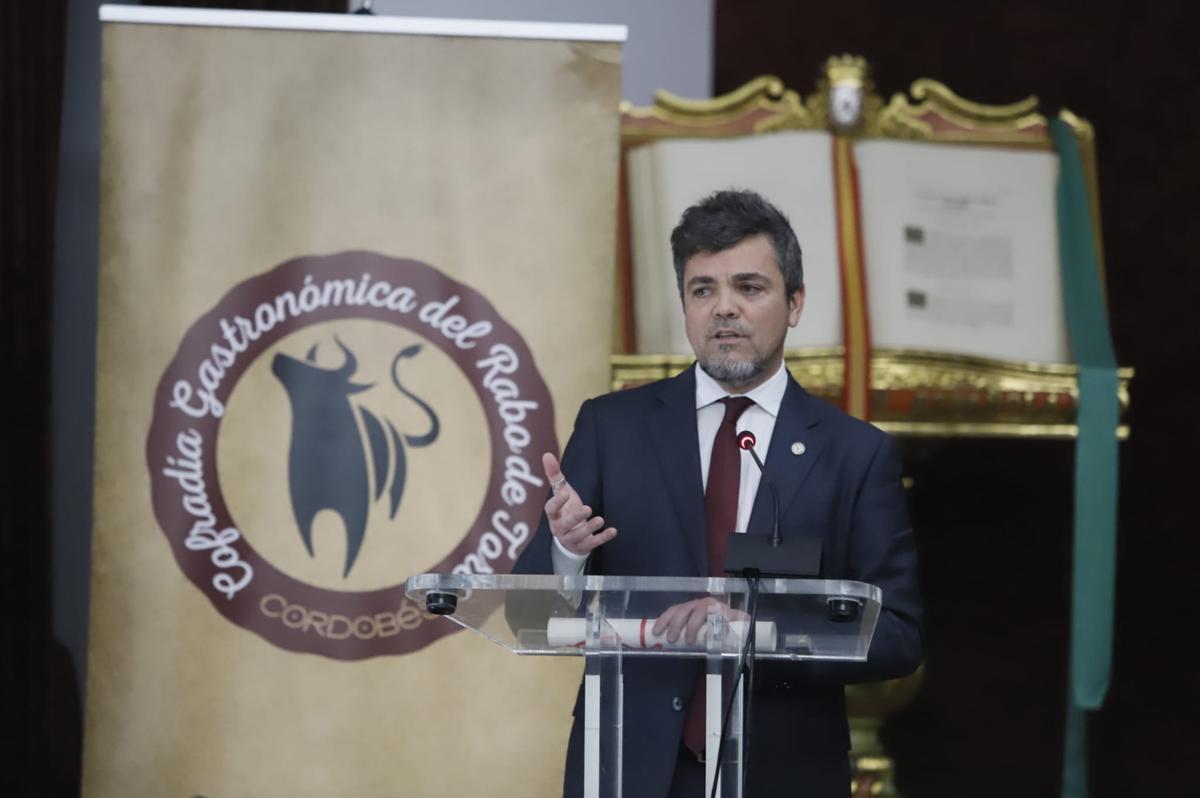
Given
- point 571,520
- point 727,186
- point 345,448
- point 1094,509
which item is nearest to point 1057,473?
point 1094,509

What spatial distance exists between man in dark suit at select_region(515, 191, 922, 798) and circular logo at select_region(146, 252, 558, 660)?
105 cm

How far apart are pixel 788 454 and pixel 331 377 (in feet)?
4.60

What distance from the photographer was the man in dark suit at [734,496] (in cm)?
214

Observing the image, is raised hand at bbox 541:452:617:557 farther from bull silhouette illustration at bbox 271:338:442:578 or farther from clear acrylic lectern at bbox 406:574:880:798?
bull silhouette illustration at bbox 271:338:442:578

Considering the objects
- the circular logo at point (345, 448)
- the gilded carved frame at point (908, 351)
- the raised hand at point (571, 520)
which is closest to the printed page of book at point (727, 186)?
the gilded carved frame at point (908, 351)

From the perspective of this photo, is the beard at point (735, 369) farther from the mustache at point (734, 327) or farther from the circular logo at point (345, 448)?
the circular logo at point (345, 448)

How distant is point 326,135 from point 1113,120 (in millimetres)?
2622

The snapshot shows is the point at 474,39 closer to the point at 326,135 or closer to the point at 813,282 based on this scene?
the point at 326,135

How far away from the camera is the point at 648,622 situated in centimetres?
193

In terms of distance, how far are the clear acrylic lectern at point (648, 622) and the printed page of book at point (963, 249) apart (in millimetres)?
2165

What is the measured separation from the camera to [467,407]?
3441 mm

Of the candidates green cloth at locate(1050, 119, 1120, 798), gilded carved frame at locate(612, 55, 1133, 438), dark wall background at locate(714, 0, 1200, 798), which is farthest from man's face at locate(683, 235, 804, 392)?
dark wall background at locate(714, 0, 1200, 798)

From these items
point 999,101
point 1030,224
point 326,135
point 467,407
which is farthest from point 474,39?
point 999,101

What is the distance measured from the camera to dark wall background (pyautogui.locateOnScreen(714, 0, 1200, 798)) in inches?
198
